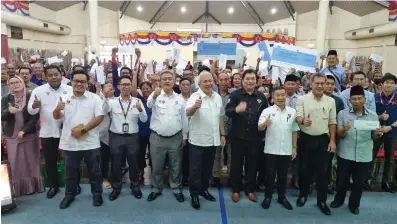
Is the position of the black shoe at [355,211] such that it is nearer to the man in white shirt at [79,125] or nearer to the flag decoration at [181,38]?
the man in white shirt at [79,125]

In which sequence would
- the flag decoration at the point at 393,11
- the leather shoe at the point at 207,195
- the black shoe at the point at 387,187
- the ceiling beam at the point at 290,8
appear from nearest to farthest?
the leather shoe at the point at 207,195 < the black shoe at the point at 387,187 < the flag decoration at the point at 393,11 < the ceiling beam at the point at 290,8

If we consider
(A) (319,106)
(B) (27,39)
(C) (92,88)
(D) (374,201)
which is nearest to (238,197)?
(A) (319,106)

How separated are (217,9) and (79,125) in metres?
13.8

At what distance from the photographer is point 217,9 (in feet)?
49.7

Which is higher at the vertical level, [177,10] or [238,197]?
[177,10]

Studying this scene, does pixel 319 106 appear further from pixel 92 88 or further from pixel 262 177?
pixel 92 88

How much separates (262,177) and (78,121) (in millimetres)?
2318

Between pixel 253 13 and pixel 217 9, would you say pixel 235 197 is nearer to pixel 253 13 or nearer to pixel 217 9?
pixel 217 9

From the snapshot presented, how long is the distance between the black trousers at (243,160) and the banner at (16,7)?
33.4 feet

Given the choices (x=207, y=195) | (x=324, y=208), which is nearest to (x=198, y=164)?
(x=207, y=195)

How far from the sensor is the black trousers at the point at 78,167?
9.61ft

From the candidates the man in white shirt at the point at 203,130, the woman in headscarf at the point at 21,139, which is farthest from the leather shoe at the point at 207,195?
the woman in headscarf at the point at 21,139

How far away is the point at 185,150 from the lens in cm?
351

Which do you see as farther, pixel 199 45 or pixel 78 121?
pixel 199 45
